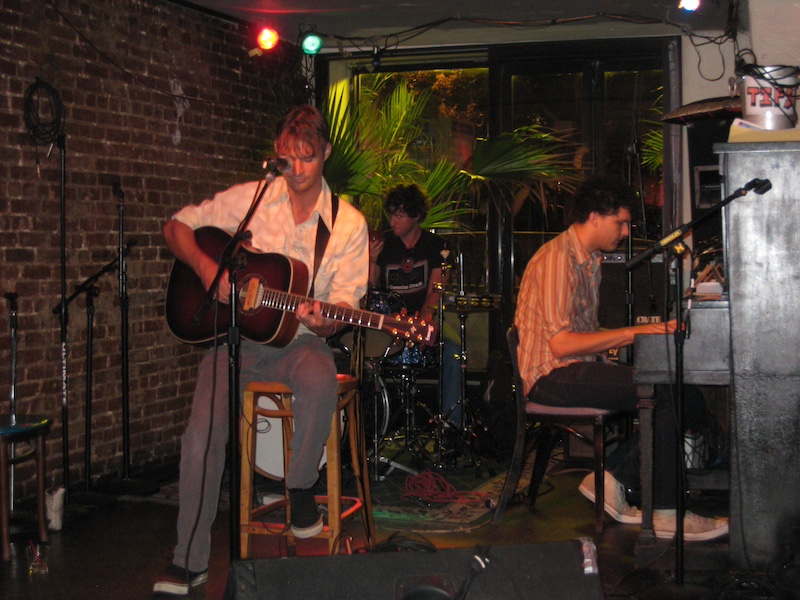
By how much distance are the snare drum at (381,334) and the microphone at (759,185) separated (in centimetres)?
252

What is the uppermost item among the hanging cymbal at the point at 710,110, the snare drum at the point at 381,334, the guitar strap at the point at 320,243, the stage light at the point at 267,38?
the stage light at the point at 267,38

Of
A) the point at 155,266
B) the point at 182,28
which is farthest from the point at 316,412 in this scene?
the point at 182,28

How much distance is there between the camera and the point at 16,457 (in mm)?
4168

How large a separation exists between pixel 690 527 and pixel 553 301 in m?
1.12

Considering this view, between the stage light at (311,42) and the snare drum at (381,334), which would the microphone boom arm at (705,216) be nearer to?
the snare drum at (381,334)

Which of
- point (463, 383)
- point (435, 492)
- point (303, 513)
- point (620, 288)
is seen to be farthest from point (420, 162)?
point (303, 513)

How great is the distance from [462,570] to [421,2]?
15.4 ft

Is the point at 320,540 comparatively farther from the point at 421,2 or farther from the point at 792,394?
the point at 421,2

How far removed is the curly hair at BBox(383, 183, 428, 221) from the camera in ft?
20.0

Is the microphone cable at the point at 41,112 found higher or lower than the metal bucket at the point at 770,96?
higher

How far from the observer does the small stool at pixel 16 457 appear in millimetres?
3998

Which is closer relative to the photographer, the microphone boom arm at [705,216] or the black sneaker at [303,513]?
the microphone boom arm at [705,216]

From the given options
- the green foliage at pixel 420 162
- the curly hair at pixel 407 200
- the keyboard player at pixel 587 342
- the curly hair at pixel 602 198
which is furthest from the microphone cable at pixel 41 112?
the curly hair at pixel 602 198

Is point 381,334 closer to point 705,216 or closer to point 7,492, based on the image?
point 7,492
